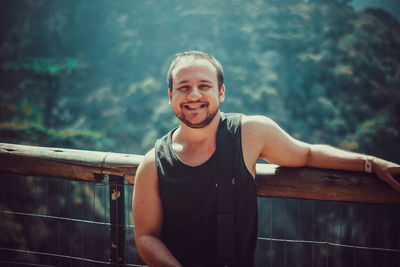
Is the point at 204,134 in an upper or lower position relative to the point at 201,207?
upper

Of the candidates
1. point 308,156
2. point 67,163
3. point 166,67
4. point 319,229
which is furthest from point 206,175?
point 166,67

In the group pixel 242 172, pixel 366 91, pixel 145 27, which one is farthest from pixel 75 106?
pixel 242 172

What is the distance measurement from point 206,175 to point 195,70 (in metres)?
0.38

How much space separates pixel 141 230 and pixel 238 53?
4866mm

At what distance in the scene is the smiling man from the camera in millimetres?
1136

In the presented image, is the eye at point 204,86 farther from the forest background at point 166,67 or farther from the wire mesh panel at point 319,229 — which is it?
the forest background at point 166,67

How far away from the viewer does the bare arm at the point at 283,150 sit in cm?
114

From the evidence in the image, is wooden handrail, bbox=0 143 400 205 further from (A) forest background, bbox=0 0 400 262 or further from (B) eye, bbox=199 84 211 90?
(A) forest background, bbox=0 0 400 262

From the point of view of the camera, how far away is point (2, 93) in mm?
5914

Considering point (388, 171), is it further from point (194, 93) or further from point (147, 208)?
point (147, 208)

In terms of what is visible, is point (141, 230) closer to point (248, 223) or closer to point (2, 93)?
point (248, 223)

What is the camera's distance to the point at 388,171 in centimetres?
105

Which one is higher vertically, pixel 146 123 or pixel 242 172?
pixel 146 123

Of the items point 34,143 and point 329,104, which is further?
point 34,143
